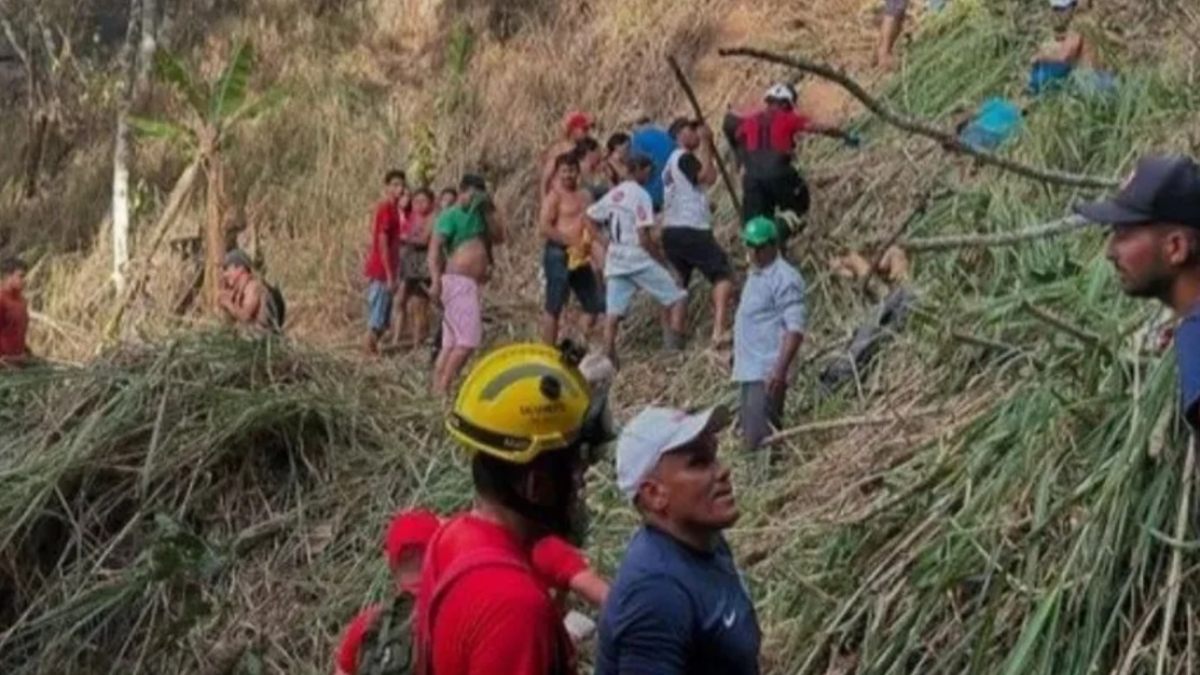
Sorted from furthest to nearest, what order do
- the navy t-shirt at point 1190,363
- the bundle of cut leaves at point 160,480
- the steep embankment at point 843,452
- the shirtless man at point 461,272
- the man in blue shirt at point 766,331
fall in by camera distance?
the shirtless man at point 461,272
the man in blue shirt at point 766,331
the bundle of cut leaves at point 160,480
the steep embankment at point 843,452
the navy t-shirt at point 1190,363

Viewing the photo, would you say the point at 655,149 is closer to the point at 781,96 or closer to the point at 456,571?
the point at 781,96

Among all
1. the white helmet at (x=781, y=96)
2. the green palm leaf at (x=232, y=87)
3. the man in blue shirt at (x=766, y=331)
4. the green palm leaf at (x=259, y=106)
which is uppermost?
the man in blue shirt at (x=766, y=331)

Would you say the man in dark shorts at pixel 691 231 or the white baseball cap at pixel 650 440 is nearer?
the white baseball cap at pixel 650 440

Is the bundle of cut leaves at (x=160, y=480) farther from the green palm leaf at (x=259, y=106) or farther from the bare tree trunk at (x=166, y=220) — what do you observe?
the green palm leaf at (x=259, y=106)

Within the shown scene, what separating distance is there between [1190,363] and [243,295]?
394 inches

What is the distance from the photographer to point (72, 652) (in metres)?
9.31

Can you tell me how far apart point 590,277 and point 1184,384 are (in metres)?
9.94

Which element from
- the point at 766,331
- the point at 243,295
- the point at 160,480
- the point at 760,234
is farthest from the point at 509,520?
the point at 243,295

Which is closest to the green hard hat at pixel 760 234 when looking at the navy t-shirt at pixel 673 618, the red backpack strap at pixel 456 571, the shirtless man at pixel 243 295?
the shirtless man at pixel 243 295

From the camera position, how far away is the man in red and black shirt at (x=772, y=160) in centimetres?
1338

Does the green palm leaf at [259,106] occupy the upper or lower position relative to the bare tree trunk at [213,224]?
upper

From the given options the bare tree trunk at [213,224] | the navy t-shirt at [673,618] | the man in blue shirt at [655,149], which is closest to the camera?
the navy t-shirt at [673,618]

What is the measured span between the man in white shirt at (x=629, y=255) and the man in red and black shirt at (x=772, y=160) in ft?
1.97

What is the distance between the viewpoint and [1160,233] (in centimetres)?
431
